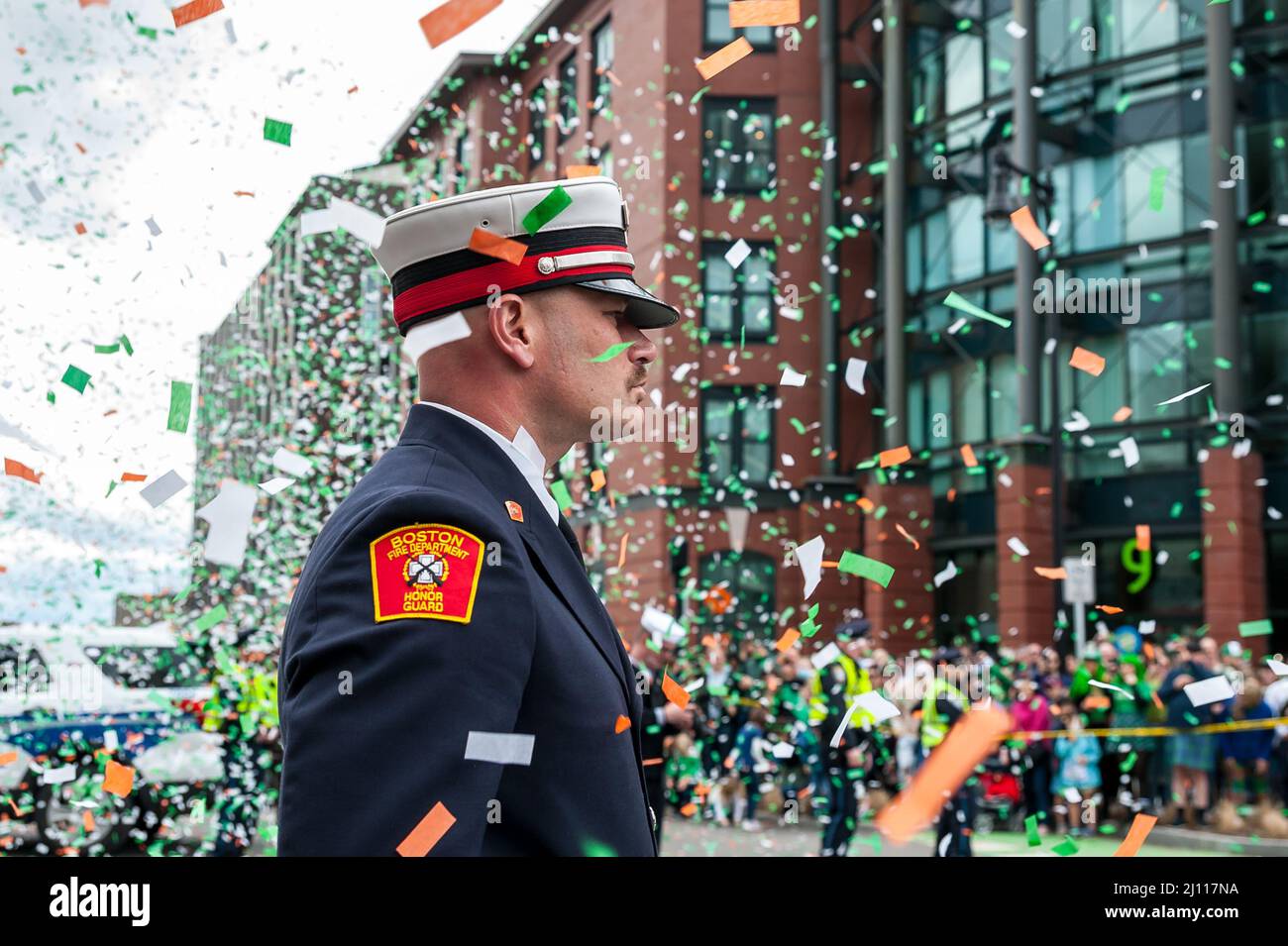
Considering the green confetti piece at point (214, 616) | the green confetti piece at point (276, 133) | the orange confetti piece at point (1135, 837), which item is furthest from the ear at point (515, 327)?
the green confetti piece at point (214, 616)

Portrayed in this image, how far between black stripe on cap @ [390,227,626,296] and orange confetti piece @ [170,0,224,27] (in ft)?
2.32

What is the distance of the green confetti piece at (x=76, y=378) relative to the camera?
118 inches

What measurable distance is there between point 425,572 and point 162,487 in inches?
41.8

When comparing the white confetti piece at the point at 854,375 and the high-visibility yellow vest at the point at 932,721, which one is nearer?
the white confetti piece at the point at 854,375

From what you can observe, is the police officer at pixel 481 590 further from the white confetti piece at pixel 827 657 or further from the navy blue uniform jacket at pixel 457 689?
the white confetti piece at pixel 827 657

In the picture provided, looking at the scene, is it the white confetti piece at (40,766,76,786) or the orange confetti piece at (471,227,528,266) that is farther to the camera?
the white confetti piece at (40,766,76,786)

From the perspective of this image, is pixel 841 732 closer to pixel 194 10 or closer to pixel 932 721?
pixel 932 721

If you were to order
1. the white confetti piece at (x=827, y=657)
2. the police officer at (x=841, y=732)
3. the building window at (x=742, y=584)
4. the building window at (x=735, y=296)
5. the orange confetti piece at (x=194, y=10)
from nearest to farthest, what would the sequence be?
the orange confetti piece at (x=194, y=10)
the police officer at (x=841, y=732)
the white confetti piece at (x=827, y=657)
the building window at (x=735, y=296)
the building window at (x=742, y=584)

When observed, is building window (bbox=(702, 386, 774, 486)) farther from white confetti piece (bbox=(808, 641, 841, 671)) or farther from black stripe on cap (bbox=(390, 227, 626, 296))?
black stripe on cap (bbox=(390, 227, 626, 296))

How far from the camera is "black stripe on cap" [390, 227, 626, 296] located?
1902mm

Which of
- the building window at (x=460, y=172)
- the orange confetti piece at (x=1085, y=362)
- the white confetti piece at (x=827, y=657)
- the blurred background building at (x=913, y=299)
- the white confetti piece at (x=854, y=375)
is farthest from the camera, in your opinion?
the blurred background building at (x=913, y=299)

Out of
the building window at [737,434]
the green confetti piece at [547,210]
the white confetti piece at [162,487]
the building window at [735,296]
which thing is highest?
the building window at [735,296]

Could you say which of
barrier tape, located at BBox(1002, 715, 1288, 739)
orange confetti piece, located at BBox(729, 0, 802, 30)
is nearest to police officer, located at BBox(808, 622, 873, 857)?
barrier tape, located at BBox(1002, 715, 1288, 739)
